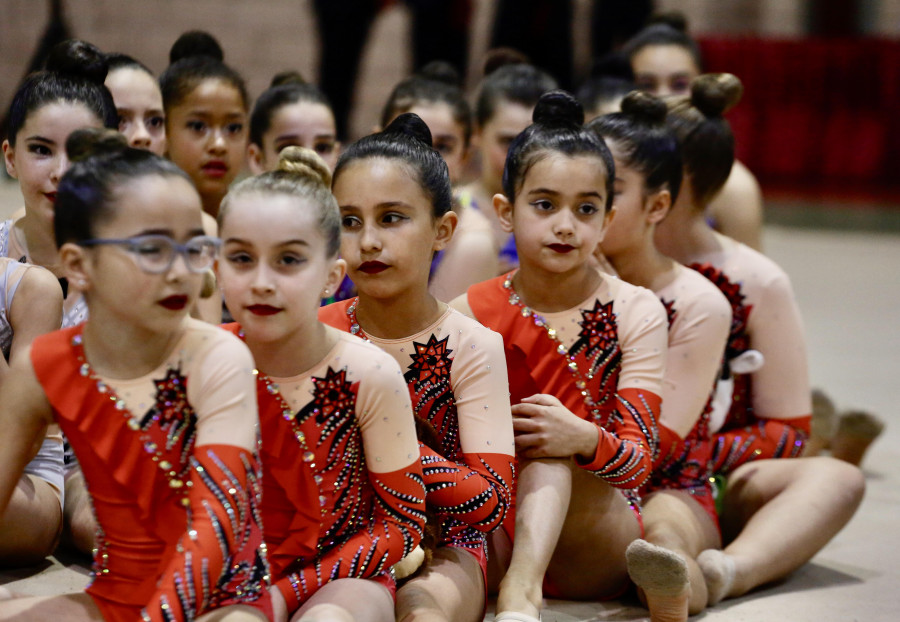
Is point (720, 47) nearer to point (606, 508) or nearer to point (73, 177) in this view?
point (606, 508)

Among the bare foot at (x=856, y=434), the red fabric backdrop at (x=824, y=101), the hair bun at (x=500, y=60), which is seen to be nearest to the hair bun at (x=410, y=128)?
the bare foot at (x=856, y=434)

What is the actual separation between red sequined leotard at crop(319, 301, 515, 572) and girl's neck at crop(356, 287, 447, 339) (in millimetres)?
16

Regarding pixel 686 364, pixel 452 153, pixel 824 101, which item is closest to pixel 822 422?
pixel 686 364

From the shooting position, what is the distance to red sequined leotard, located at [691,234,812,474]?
110 inches

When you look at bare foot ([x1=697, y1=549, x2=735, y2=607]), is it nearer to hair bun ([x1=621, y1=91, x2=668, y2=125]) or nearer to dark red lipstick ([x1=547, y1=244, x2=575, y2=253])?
dark red lipstick ([x1=547, y1=244, x2=575, y2=253])

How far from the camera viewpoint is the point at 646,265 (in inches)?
105

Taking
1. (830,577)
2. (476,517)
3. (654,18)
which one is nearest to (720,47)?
A: (654,18)

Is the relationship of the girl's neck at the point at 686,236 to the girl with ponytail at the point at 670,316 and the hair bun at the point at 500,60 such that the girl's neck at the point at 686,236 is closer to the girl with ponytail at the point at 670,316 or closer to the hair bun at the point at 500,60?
the girl with ponytail at the point at 670,316

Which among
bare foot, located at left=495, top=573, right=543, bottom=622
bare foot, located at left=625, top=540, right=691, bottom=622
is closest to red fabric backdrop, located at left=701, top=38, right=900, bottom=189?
bare foot, located at left=625, top=540, right=691, bottom=622

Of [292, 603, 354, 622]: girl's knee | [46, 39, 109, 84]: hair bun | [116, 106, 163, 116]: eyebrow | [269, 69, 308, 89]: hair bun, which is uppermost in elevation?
[46, 39, 109, 84]: hair bun

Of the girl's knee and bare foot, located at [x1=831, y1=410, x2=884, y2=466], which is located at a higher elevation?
the girl's knee

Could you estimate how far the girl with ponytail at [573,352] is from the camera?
7.40ft

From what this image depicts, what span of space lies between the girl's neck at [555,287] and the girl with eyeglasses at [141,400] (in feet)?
2.93

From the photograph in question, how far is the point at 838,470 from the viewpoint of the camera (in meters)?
2.73
